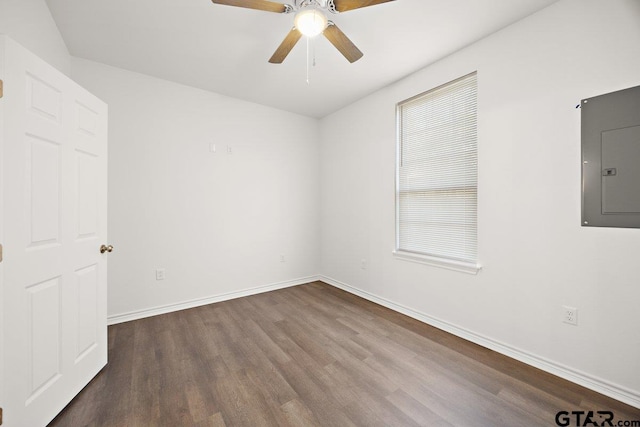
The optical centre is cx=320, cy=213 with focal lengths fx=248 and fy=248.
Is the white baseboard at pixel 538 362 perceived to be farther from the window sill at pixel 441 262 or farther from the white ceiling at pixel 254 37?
the white ceiling at pixel 254 37

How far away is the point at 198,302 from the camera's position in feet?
10.6

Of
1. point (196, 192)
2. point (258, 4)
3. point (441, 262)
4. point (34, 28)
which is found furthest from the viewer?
point (196, 192)

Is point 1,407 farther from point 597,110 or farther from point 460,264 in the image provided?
point 597,110

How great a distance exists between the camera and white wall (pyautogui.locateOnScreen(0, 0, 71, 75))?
150 centimetres

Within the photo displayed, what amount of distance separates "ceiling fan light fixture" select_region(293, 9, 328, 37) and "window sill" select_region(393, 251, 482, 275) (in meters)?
2.35

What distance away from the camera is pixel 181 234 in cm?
315

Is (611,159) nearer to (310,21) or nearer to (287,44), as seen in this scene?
(310,21)

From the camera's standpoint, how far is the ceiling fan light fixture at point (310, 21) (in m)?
1.64

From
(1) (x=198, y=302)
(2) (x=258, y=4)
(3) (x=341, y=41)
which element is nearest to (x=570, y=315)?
(3) (x=341, y=41)

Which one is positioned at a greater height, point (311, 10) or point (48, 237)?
point (311, 10)

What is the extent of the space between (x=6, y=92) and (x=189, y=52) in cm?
162

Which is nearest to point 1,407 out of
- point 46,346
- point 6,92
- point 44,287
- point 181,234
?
point 46,346
